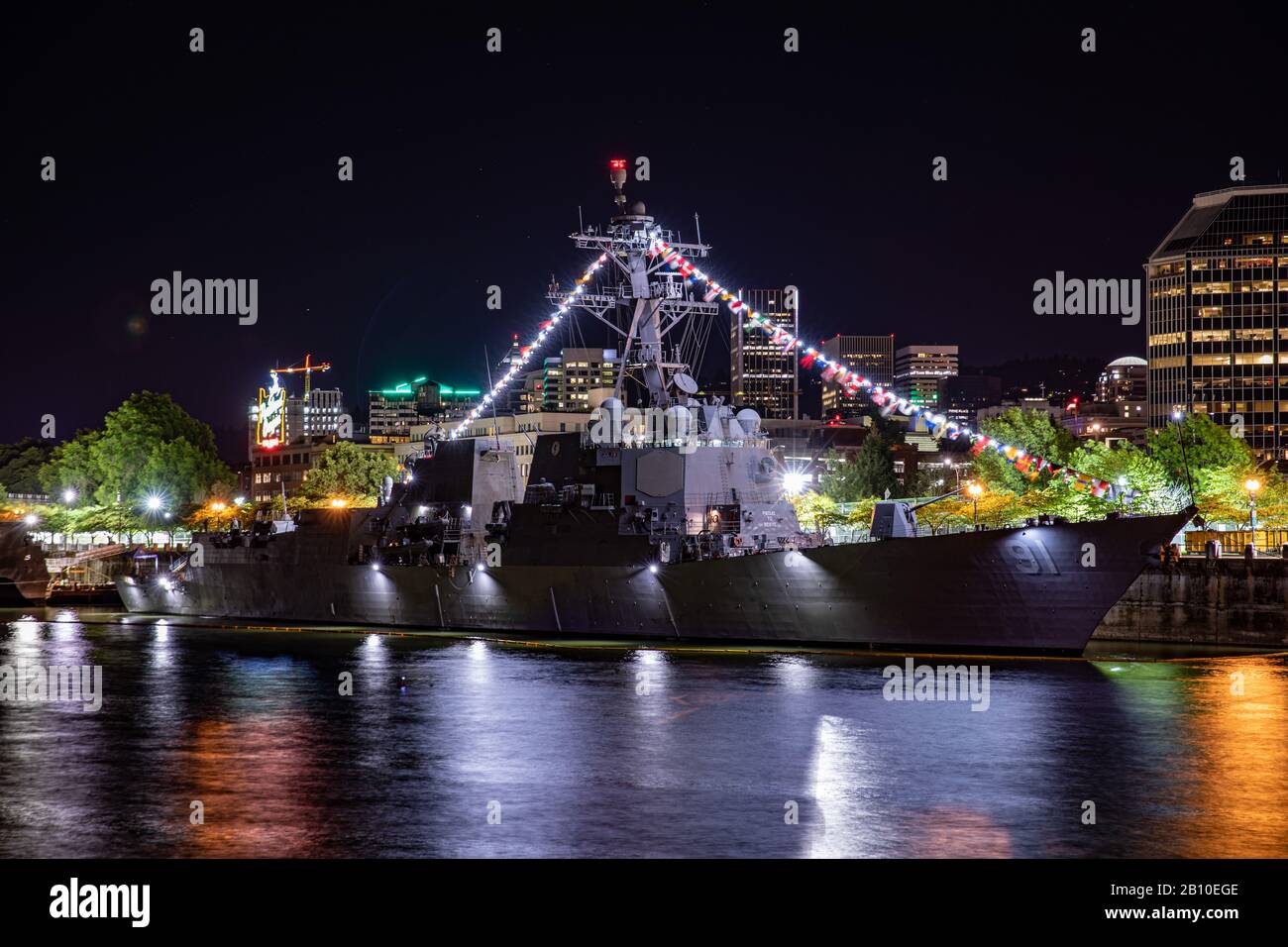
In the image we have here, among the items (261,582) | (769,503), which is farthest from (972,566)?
(261,582)

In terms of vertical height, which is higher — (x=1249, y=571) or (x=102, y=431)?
(x=102, y=431)

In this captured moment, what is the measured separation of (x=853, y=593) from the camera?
33.8 metres

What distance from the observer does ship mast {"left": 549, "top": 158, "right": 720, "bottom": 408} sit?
136 ft

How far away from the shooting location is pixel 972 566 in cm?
3231

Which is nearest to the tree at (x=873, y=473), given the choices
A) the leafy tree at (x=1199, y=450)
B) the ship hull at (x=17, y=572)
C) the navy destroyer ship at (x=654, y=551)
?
the leafy tree at (x=1199, y=450)

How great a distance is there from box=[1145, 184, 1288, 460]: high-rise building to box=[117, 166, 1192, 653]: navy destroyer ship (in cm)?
8526

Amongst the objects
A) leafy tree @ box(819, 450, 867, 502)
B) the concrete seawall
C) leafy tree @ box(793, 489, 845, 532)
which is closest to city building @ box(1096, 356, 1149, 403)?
leafy tree @ box(819, 450, 867, 502)

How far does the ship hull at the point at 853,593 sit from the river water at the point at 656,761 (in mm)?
952

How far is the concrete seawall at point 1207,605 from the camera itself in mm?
37969

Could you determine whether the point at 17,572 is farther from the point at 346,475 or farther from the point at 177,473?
the point at 346,475

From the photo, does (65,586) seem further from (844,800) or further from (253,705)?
(844,800)

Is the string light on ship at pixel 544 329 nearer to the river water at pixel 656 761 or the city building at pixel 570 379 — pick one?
the river water at pixel 656 761

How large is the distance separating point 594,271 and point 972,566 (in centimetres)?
1658
